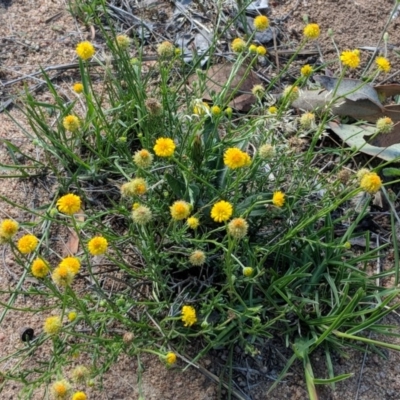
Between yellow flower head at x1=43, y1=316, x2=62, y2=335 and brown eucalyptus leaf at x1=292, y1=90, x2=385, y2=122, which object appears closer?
yellow flower head at x1=43, y1=316, x2=62, y2=335

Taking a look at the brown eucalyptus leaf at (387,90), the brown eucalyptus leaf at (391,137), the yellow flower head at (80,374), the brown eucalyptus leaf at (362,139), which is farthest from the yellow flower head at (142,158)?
the brown eucalyptus leaf at (387,90)

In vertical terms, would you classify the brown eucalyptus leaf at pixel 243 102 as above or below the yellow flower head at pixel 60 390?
below

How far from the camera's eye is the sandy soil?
90.2 inches

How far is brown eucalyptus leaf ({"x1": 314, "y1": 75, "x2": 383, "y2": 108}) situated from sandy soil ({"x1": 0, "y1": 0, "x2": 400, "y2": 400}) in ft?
1.05

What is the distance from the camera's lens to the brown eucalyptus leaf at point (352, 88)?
→ 3041 mm

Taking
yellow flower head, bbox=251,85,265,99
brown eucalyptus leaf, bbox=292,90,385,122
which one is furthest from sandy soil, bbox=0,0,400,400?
yellow flower head, bbox=251,85,265,99

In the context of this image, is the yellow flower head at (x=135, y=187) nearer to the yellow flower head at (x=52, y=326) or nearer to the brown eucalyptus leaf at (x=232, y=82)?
the yellow flower head at (x=52, y=326)

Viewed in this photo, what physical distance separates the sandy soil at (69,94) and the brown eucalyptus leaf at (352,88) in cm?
32

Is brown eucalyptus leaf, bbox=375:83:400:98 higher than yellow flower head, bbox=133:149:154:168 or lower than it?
lower

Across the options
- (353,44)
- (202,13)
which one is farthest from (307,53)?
(202,13)

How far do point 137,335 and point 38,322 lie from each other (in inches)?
16.4

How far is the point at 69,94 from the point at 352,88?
1.49 m

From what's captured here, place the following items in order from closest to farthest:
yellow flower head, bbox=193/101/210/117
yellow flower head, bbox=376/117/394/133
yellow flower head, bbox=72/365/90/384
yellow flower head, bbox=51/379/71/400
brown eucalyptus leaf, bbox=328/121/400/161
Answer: yellow flower head, bbox=51/379/71/400 → yellow flower head, bbox=72/365/90/384 → yellow flower head, bbox=376/117/394/133 → yellow flower head, bbox=193/101/210/117 → brown eucalyptus leaf, bbox=328/121/400/161

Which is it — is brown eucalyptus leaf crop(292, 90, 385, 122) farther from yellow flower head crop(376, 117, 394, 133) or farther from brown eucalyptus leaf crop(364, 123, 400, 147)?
yellow flower head crop(376, 117, 394, 133)
